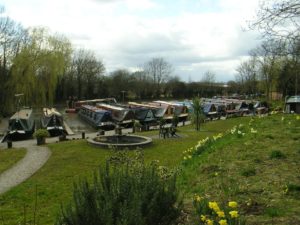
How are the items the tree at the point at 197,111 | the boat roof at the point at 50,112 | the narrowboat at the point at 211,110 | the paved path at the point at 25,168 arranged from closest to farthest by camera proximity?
the paved path at the point at 25,168 < the tree at the point at 197,111 < the boat roof at the point at 50,112 < the narrowboat at the point at 211,110

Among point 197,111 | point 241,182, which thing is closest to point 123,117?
point 197,111

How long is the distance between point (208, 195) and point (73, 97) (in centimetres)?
7328

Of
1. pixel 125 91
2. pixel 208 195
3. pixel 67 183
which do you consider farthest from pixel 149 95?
pixel 208 195

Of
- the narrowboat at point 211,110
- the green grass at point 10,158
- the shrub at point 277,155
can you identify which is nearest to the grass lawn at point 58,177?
the green grass at point 10,158

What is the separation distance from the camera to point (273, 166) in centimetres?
661

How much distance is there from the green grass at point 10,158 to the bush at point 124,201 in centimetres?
1101

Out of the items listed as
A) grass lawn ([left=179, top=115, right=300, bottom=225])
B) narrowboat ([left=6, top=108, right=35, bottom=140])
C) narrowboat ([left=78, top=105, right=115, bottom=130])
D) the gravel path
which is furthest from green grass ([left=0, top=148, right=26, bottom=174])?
narrowboat ([left=78, top=105, right=115, bottom=130])

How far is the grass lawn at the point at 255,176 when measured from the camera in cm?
476

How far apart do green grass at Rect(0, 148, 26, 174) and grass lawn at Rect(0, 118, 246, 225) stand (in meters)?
1.40

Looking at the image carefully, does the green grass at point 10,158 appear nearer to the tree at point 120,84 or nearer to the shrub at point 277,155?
the shrub at point 277,155

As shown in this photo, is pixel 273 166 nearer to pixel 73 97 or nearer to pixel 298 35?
pixel 298 35

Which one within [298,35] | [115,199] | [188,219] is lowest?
[188,219]

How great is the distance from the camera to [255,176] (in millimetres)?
6188

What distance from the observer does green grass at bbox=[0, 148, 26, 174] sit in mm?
15108
